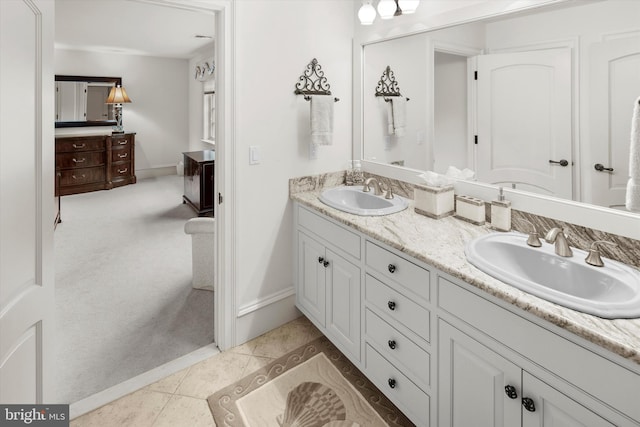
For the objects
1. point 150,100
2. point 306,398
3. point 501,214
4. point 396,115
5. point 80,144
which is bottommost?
point 306,398

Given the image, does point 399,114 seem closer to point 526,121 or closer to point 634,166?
point 526,121

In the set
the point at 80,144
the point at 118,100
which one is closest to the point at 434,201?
→ the point at 80,144

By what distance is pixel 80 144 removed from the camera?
20.7ft

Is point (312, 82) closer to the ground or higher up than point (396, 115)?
higher up

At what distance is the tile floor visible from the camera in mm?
1680

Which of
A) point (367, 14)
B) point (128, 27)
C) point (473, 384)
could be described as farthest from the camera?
point (128, 27)

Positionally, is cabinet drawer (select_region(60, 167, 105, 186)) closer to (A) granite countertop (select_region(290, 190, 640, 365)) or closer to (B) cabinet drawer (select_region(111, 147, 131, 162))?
(B) cabinet drawer (select_region(111, 147, 131, 162))

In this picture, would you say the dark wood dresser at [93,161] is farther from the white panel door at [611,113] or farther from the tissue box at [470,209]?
the white panel door at [611,113]

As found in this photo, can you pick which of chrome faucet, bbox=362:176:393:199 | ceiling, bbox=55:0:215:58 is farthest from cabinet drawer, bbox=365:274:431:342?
ceiling, bbox=55:0:215:58

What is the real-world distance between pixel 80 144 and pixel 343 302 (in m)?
6.38

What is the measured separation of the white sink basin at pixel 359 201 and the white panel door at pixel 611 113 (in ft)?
2.86

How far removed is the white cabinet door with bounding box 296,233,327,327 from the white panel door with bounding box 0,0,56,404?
129 centimetres

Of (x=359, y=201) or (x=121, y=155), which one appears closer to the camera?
(x=359, y=201)

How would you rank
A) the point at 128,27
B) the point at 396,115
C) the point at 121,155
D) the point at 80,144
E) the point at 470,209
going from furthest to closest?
the point at 121,155 < the point at 80,144 < the point at 128,27 < the point at 396,115 < the point at 470,209
